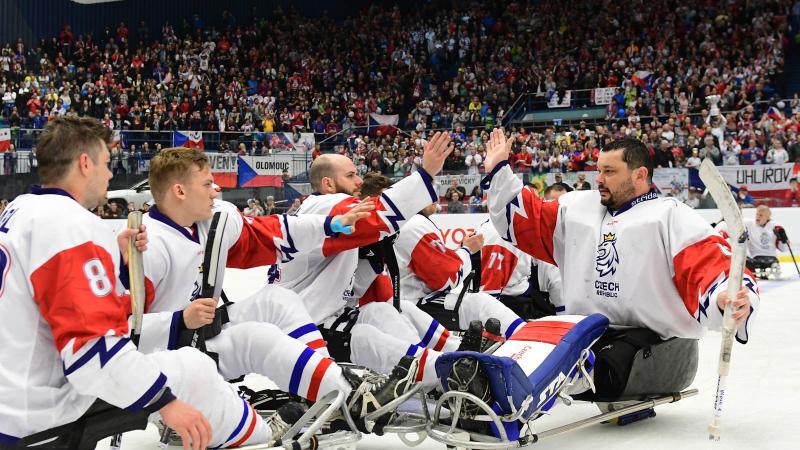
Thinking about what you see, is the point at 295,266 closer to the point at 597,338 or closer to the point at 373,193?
the point at 373,193

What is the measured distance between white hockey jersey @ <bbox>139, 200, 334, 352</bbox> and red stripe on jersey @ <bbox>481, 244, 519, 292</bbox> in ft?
6.15

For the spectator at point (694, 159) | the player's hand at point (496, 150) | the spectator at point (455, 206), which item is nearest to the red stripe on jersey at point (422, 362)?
the player's hand at point (496, 150)

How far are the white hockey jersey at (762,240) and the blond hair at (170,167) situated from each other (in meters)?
9.10

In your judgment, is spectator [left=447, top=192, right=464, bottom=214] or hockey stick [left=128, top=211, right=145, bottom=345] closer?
hockey stick [left=128, top=211, right=145, bottom=345]

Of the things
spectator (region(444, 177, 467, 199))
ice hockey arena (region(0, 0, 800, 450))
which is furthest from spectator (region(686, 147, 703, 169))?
ice hockey arena (region(0, 0, 800, 450))

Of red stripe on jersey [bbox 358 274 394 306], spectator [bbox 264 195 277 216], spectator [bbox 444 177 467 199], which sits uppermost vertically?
red stripe on jersey [bbox 358 274 394 306]

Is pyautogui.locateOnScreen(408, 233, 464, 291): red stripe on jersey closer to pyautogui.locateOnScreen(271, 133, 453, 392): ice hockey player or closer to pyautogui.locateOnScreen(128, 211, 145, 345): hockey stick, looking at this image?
pyautogui.locateOnScreen(271, 133, 453, 392): ice hockey player

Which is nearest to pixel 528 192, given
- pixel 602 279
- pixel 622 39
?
pixel 602 279

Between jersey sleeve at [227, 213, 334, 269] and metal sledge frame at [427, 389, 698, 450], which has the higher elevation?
jersey sleeve at [227, 213, 334, 269]

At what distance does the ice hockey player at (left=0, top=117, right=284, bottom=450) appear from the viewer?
212 cm

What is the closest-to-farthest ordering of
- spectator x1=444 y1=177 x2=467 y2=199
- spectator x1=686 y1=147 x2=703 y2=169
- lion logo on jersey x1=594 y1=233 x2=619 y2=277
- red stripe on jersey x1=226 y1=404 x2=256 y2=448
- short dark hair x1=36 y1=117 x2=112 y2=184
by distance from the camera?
short dark hair x1=36 y1=117 x2=112 y2=184, red stripe on jersey x1=226 y1=404 x2=256 y2=448, lion logo on jersey x1=594 y1=233 x2=619 y2=277, spectator x1=686 y1=147 x2=703 y2=169, spectator x1=444 y1=177 x2=467 y2=199

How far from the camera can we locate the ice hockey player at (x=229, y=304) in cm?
316

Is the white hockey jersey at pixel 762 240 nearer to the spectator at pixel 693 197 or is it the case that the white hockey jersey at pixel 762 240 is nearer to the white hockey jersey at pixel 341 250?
the spectator at pixel 693 197

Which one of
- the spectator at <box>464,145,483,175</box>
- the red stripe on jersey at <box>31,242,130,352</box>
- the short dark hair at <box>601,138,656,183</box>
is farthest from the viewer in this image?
the spectator at <box>464,145,483,175</box>
